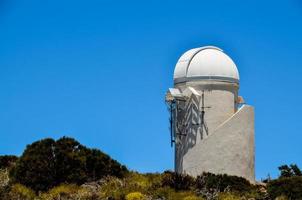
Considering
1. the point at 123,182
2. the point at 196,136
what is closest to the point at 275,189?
the point at 123,182

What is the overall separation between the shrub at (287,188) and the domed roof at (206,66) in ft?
34.3

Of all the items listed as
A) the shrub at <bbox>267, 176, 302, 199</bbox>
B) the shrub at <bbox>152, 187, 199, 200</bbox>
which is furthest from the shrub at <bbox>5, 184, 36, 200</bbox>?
the shrub at <bbox>267, 176, 302, 199</bbox>

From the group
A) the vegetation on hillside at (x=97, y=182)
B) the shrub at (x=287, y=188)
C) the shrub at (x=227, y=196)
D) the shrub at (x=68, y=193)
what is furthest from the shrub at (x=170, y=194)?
the shrub at (x=287, y=188)

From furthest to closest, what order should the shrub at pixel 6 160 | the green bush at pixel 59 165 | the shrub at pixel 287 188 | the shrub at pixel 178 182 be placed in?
the shrub at pixel 6 160, the green bush at pixel 59 165, the shrub at pixel 287 188, the shrub at pixel 178 182

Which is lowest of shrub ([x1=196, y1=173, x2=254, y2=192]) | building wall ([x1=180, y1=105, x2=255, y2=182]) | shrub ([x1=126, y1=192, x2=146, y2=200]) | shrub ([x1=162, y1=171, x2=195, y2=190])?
shrub ([x1=126, y1=192, x2=146, y2=200])

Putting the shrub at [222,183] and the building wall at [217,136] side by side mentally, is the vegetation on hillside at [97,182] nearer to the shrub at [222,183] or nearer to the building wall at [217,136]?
the shrub at [222,183]

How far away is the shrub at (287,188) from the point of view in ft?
130

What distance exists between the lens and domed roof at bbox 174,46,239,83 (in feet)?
164

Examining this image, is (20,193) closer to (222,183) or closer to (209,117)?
(222,183)

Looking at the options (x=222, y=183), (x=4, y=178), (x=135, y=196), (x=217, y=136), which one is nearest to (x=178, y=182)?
(x=135, y=196)

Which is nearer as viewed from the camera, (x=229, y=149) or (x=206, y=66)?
(x=229, y=149)

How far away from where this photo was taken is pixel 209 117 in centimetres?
4944

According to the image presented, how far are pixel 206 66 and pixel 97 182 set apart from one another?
450 inches

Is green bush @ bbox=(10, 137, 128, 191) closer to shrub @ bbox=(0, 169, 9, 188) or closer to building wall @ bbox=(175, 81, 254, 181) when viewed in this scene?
shrub @ bbox=(0, 169, 9, 188)
